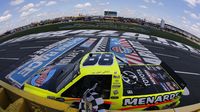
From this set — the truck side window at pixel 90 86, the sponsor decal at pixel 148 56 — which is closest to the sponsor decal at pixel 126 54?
the sponsor decal at pixel 148 56

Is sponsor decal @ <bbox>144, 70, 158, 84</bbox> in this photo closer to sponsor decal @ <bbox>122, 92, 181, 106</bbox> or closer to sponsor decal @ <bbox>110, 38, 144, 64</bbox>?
sponsor decal @ <bbox>122, 92, 181, 106</bbox>

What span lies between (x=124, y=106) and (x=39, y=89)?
2598 mm

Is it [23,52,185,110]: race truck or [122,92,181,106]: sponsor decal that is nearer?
[23,52,185,110]: race truck

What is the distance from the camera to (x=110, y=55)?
8.13 meters

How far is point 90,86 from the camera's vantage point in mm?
6773

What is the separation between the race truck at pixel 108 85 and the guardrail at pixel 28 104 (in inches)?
63.2

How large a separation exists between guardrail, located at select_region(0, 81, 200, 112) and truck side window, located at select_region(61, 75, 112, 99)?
5.95 feet

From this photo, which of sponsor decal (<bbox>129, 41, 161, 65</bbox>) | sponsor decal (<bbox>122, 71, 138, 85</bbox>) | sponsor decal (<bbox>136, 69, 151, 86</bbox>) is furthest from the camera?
sponsor decal (<bbox>129, 41, 161, 65</bbox>)

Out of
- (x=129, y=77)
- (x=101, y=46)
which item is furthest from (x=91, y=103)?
(x=101, y=46)

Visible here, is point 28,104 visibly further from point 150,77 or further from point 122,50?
point 122,50

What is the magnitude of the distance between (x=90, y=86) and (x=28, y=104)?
2245 millimetres

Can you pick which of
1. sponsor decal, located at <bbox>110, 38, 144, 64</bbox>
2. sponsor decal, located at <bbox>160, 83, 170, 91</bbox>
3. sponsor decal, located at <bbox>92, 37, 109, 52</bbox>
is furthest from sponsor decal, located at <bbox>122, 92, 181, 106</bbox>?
sponsor decal, located at <bbox>92, 37, 109, 52</bbox>

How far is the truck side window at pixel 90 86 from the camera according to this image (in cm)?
673

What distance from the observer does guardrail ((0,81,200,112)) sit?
14.9ft
